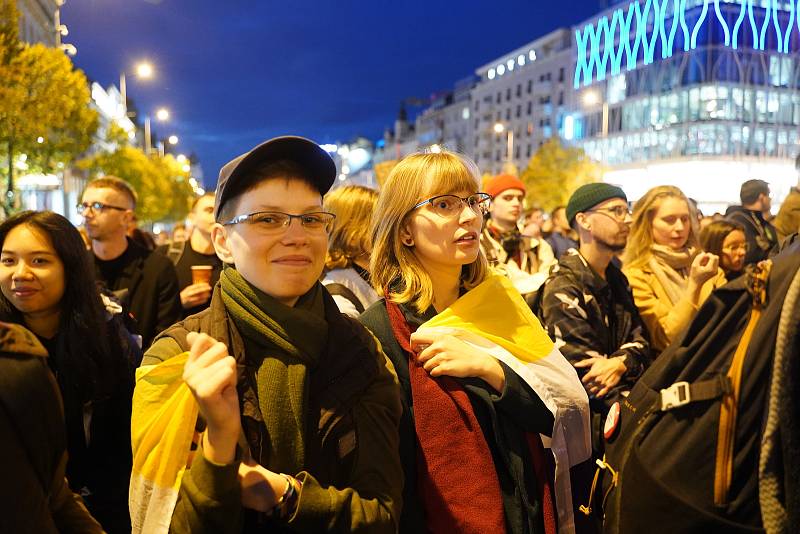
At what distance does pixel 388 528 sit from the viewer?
7.27 feet

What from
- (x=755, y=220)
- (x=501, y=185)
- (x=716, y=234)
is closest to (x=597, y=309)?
(x=716, y=234)

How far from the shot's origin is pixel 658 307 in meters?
4.89

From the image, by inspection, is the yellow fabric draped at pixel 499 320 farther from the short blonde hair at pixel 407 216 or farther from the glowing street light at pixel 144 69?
the glowing street light at pixel 144 69

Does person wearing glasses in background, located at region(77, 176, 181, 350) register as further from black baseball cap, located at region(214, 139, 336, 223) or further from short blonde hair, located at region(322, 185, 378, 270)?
black baseball cap, located at region(214, 139, 336, 223)

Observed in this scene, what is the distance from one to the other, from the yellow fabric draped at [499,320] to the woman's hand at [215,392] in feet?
3.73

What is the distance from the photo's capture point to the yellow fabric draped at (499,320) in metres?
2.95

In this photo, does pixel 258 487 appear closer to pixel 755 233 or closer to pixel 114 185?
pixel 114 185

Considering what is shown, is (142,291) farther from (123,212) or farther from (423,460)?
(423,460)

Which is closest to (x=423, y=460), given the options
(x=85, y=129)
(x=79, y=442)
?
(x=79, y=442)

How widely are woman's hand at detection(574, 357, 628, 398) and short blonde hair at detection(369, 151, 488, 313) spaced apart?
101 centimetres

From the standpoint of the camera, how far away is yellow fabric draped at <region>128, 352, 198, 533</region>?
2.06m

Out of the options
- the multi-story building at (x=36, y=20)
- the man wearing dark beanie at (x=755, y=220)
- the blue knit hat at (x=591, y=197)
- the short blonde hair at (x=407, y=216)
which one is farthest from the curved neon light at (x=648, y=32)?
the short blonde hair at (x=407, y=216)

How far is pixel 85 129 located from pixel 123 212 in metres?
28.4

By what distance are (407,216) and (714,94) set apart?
60916mm
